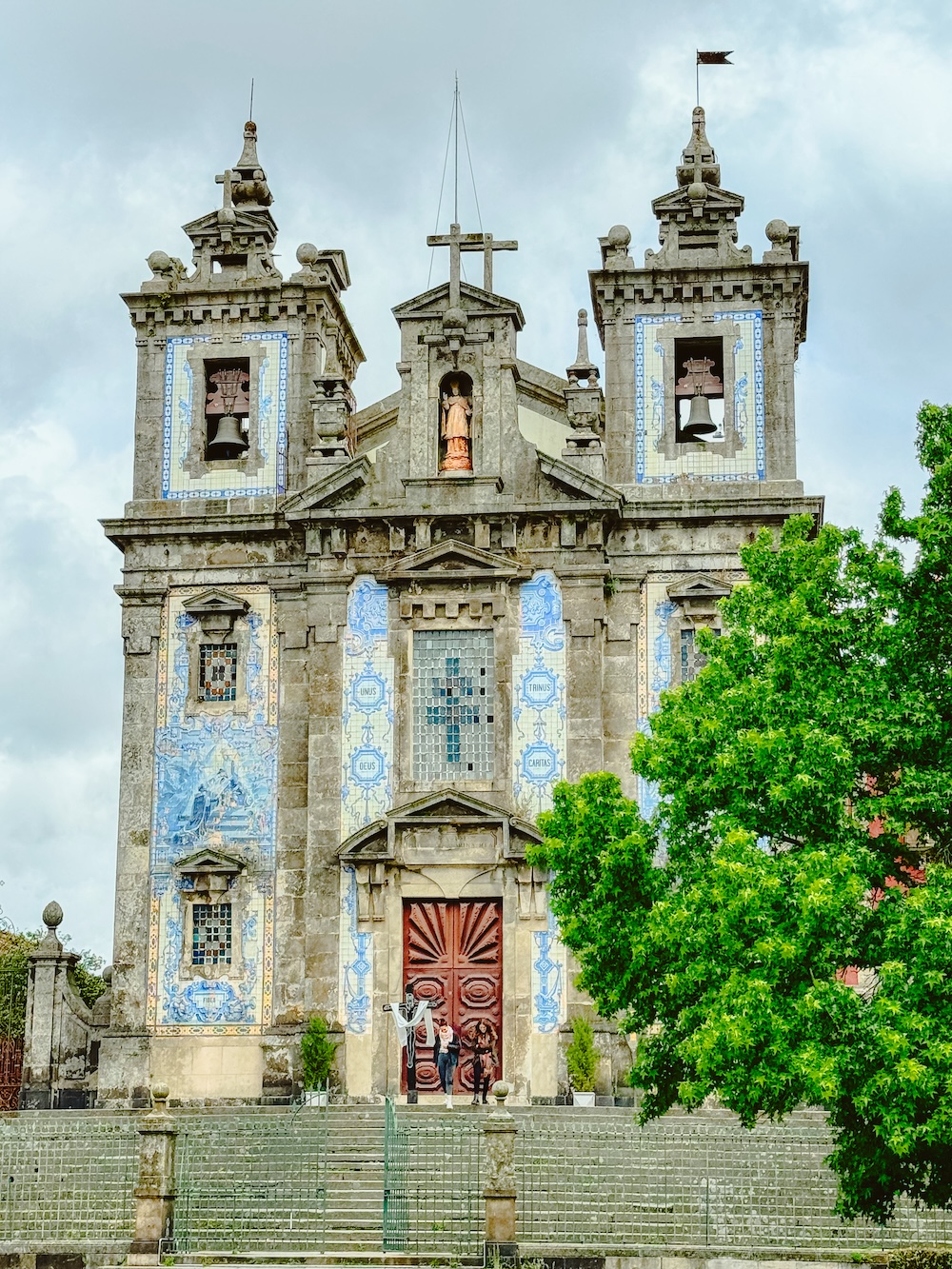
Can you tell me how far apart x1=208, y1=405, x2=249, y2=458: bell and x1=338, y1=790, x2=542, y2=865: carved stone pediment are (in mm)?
7201

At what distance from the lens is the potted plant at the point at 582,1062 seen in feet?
97.6

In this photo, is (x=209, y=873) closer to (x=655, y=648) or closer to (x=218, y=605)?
(x=218, y=605)

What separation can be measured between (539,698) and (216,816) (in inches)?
211

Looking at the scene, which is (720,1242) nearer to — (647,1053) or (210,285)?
(647,1053)

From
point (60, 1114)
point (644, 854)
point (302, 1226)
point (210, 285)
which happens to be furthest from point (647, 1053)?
point (210, 285)

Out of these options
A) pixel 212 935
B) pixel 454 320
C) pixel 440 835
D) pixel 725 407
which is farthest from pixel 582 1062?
pixel 454 320

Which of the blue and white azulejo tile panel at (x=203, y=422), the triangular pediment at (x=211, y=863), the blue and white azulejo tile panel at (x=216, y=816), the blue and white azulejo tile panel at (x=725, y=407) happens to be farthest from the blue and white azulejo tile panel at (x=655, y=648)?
the triangular pediment at (x=211, y=863)

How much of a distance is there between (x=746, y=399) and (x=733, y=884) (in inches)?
605

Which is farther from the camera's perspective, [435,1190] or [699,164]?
[699,164]

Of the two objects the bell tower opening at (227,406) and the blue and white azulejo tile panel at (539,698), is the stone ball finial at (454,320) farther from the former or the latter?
the blue and white azulejo tile panel at (539,698)

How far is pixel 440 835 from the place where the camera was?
31406 mm

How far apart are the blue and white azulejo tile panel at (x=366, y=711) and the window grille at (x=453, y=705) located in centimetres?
49

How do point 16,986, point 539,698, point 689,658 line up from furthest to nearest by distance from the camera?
1. point 16,986
2. point 689,658
3. point 539,698

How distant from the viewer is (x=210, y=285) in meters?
35.0
